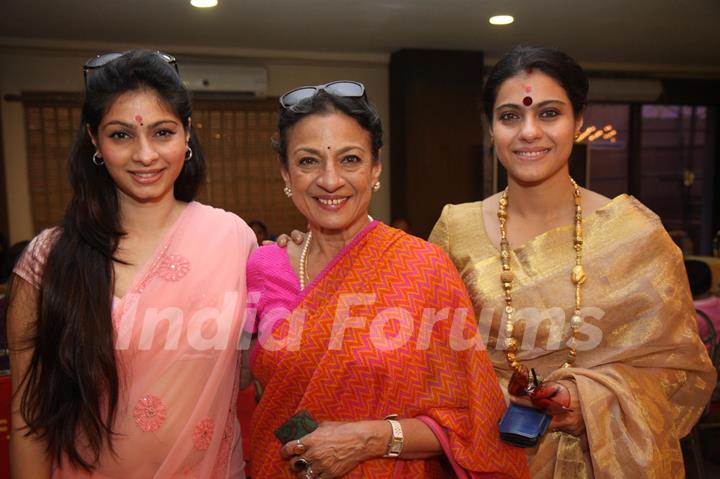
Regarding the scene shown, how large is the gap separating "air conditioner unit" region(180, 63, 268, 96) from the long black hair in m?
4.62

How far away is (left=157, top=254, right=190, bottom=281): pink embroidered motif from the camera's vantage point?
158 centimetres

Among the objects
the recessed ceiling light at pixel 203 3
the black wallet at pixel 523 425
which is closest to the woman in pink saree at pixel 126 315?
the black wallet at pixel 523 425

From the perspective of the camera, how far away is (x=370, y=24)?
5133 mm

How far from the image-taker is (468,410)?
4.86 ft

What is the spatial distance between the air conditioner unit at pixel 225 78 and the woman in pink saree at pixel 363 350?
4.78m

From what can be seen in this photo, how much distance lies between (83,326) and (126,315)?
9cm

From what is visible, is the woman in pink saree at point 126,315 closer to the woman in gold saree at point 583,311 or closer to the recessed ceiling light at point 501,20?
the woman in gold saree at point 583,311

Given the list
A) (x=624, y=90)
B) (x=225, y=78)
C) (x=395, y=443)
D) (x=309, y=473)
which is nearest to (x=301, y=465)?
(x=309, y=473)

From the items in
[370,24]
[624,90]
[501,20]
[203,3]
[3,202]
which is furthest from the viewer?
[624,90]

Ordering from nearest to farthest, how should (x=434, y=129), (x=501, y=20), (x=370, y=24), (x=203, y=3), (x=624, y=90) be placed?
(x=203, y=3) < (x=501, y=20) < (x=370, y=24) < (x=434, y=129) < (x=624, y=90)

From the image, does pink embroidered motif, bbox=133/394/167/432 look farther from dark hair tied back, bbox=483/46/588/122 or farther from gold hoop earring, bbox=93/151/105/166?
dark hair tied back, bbox=483/46/588/122

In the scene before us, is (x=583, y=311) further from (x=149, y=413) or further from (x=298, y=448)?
(x=149, y=413)

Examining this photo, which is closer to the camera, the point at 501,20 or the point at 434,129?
the point at 501,20

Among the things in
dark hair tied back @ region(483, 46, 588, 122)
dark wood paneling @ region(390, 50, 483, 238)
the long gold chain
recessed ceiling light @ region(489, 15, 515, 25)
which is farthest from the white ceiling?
the long gold chain
